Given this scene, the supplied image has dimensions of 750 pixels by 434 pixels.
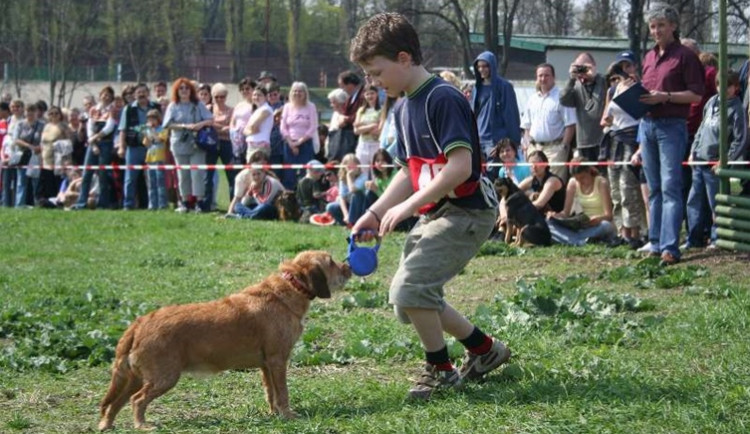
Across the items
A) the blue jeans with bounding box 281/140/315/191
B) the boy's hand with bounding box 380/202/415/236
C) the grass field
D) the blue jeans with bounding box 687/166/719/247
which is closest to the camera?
the grass field

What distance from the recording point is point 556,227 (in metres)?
13.7

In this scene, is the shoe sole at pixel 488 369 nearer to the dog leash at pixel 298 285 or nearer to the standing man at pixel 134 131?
the dog leash at pixel 298 285

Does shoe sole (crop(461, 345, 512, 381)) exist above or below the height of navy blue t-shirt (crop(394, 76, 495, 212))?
below

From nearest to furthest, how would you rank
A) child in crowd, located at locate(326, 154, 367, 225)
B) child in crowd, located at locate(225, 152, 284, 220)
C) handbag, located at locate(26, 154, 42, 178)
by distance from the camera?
child in crowd, located at locate(326, 154, 367, 225) < child in crowd, located at locate(225, 152, 284, 220) < handbag, located at locate(26, 154, 42, 178)

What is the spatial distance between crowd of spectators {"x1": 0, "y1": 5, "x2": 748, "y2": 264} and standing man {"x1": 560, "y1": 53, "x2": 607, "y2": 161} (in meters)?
0.02

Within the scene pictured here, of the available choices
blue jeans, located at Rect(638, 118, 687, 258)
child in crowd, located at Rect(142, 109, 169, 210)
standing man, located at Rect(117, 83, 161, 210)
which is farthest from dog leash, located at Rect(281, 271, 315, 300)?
standing man, located at Rect(117, 83, 161, 210)

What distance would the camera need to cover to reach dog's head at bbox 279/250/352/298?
659 cm

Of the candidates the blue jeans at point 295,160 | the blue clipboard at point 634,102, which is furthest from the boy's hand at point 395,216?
the blue jeans at point 295,160

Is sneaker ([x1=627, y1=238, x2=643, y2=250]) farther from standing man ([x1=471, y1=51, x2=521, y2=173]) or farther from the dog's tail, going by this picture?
the dog's tail

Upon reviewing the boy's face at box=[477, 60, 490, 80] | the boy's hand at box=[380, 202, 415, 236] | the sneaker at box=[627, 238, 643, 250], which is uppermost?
the boy's face at box=[477, 60, 490, 80]

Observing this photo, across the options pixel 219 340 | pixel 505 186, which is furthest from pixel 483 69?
pixel 219 340

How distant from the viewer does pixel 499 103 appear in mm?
14258

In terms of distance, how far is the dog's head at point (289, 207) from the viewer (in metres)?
17.9

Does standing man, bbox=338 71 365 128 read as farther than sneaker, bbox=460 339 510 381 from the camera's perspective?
Yes
